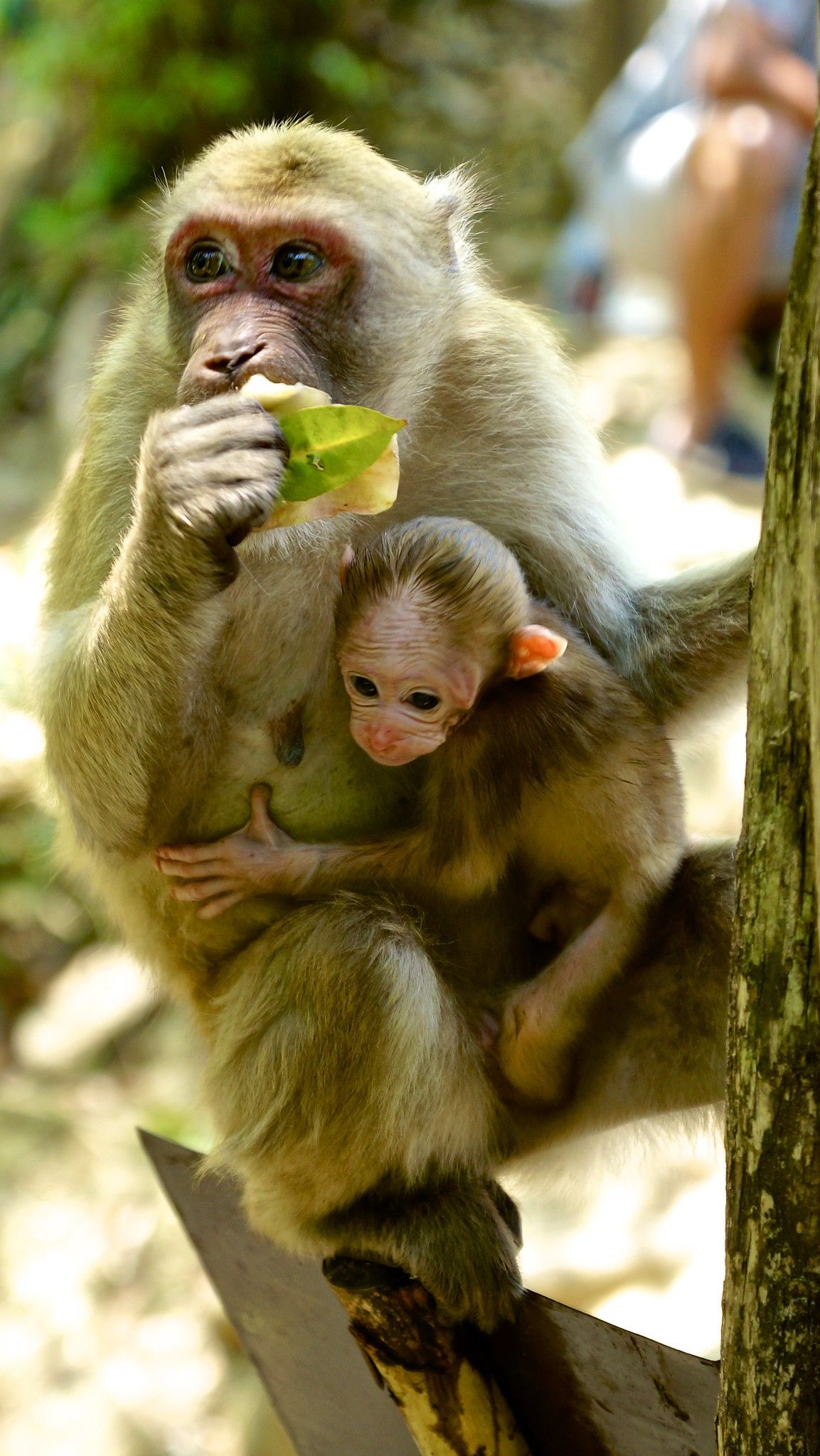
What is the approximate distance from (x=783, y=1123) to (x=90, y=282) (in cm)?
948

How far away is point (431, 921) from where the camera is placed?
3.02 meters

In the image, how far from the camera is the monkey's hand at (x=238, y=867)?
9.40 ft

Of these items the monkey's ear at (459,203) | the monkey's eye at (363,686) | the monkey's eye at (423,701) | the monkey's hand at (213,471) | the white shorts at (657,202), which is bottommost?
the monkey's eye at (423,701)

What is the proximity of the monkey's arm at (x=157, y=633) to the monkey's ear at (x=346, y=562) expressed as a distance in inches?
9.5

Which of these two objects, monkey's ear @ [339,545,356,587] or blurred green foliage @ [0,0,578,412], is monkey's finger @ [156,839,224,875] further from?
blurred green foliage @ [0,0,578,412]

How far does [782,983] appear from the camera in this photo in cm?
192

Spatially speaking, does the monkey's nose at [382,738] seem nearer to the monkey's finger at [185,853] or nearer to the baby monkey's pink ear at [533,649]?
the baby monkey's pink ear at [533,649]

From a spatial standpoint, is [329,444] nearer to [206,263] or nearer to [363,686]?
[363,686]

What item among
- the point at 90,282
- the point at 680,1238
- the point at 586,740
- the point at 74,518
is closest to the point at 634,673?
the point at 586,740

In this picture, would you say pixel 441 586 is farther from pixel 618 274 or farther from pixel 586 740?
pixel 618 274

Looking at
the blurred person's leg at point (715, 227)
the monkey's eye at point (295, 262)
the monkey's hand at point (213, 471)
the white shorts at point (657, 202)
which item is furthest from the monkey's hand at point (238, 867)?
the white shorts at point (657, 202)

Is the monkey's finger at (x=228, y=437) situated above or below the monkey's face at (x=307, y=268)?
below

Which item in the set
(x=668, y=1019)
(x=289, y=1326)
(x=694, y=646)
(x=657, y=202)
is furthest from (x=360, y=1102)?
(x=657, y=202)

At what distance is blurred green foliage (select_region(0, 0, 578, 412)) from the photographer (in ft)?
31.4
